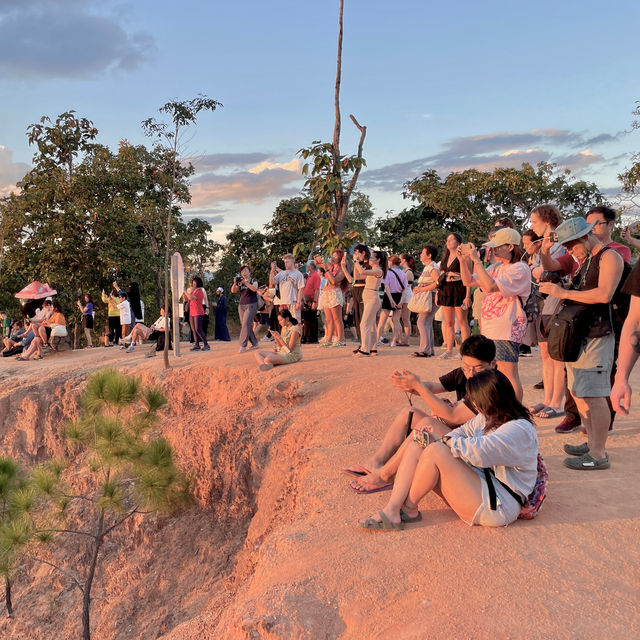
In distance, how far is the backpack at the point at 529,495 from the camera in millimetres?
3121

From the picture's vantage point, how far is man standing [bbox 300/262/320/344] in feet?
35.4

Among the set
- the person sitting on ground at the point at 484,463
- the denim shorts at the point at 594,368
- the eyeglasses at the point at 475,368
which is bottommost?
the person sitting on ground at the point at 484,463

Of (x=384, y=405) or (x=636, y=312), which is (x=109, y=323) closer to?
(x=384, y=405)

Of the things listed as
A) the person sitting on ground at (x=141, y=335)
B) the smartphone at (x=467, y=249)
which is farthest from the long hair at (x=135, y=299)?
the smartphone at (x=467, y=249)

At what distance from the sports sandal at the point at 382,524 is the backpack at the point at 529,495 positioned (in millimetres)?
547

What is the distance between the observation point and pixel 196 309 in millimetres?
11008

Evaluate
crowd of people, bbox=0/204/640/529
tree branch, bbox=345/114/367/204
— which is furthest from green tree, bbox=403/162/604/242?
crowd of people, bbox=0/204/640/529

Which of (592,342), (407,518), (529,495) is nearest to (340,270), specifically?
(592,342)

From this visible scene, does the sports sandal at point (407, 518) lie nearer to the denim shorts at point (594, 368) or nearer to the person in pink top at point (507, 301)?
the denim shorts at point (594, 368)

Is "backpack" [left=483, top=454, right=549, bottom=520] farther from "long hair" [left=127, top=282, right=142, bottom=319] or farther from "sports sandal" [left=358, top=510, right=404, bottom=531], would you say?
"long hair" [left=127, top=282, right=142, bottom=319]

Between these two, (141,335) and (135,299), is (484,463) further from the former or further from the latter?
(135,299)

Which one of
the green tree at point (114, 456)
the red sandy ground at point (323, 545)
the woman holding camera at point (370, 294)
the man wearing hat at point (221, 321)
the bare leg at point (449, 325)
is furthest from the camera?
the man wearing hat at point (221, 321)

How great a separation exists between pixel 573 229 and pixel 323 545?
264 cm

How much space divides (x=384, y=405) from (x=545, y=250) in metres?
2.36
